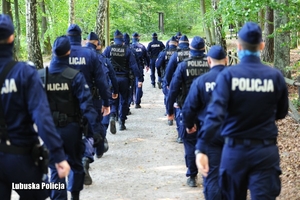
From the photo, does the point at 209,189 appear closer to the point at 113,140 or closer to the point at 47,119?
the point at 47,119

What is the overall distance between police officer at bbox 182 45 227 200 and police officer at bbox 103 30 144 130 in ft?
23.2

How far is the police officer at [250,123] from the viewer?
505 cm

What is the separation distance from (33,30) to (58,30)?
12.9 metres

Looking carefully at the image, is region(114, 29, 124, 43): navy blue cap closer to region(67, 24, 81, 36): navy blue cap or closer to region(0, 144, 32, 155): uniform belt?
region(67, 24, 81, 36): navy blue cap

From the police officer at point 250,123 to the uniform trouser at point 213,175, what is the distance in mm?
1366

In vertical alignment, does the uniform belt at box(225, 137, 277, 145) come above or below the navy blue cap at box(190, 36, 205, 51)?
below

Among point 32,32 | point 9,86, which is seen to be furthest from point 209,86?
point 32,32

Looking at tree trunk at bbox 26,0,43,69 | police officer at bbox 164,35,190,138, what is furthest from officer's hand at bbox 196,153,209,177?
tree trunk at bbox 26,0,43,69

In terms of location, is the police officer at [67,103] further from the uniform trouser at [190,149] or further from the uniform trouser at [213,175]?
the uniform trouser at [190,149]

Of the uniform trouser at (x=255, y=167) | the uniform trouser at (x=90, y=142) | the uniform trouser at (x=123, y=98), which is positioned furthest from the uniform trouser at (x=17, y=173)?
the uniform trouser at (x=123, y=98)

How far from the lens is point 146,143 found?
12.6 m

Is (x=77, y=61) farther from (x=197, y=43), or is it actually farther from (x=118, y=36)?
(x=118, y=36)

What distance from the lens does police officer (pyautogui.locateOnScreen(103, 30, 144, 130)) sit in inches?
542

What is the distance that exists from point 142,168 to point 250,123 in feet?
17.7
